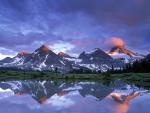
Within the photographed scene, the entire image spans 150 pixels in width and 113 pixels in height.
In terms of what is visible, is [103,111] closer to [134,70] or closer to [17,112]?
[17,112]

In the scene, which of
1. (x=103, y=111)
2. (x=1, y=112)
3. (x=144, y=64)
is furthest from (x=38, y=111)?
(x=144, y=64)

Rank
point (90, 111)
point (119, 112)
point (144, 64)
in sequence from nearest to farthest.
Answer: point (119, 112), point (90, 111), point (144, 64)

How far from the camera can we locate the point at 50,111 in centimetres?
2755

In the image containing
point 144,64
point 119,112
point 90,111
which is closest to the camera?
point 119,112

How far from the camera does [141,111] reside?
86.1ft

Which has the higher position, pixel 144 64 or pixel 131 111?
pixel 144 64

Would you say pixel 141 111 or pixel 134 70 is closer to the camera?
pixel 141 111

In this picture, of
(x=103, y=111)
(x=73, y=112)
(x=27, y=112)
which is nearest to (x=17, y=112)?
(x=27, y=112)

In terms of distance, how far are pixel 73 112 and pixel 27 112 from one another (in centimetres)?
438

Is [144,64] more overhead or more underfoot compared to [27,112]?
more overhead

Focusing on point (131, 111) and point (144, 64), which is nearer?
point (131, 111)

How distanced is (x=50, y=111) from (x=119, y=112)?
6.62 meters

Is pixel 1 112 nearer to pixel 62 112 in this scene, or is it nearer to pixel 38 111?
pixel 38 111

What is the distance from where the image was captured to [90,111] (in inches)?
1064
